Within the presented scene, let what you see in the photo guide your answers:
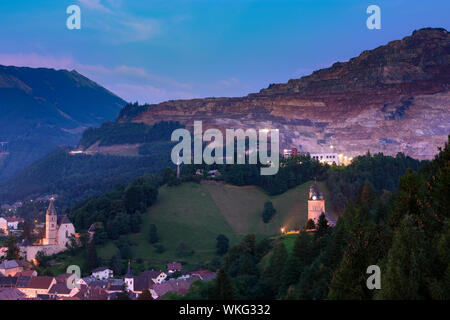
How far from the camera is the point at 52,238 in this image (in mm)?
76125

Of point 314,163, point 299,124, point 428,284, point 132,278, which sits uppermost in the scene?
point 299,124

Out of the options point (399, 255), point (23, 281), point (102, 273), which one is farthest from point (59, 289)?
point (399, 255)

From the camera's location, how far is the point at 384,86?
576 feet

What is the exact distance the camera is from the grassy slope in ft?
260

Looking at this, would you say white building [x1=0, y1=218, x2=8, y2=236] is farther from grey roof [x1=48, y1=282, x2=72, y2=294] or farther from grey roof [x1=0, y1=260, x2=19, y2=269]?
grey roof [x1=48, y1=282, x2=72, y2=294]

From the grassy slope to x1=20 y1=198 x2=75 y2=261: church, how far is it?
4.70m

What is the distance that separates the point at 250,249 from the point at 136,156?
434ft

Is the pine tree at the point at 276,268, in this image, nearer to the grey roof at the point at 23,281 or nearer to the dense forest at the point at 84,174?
the grey roof at the point at 23,281

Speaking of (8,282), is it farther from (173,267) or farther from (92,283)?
(173,267)

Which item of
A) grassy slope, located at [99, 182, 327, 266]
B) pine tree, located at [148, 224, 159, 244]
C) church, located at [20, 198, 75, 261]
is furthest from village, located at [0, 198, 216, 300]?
pine tree, located at [148, 224, 159, 244]

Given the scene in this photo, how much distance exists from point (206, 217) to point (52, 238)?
22.6 meters
